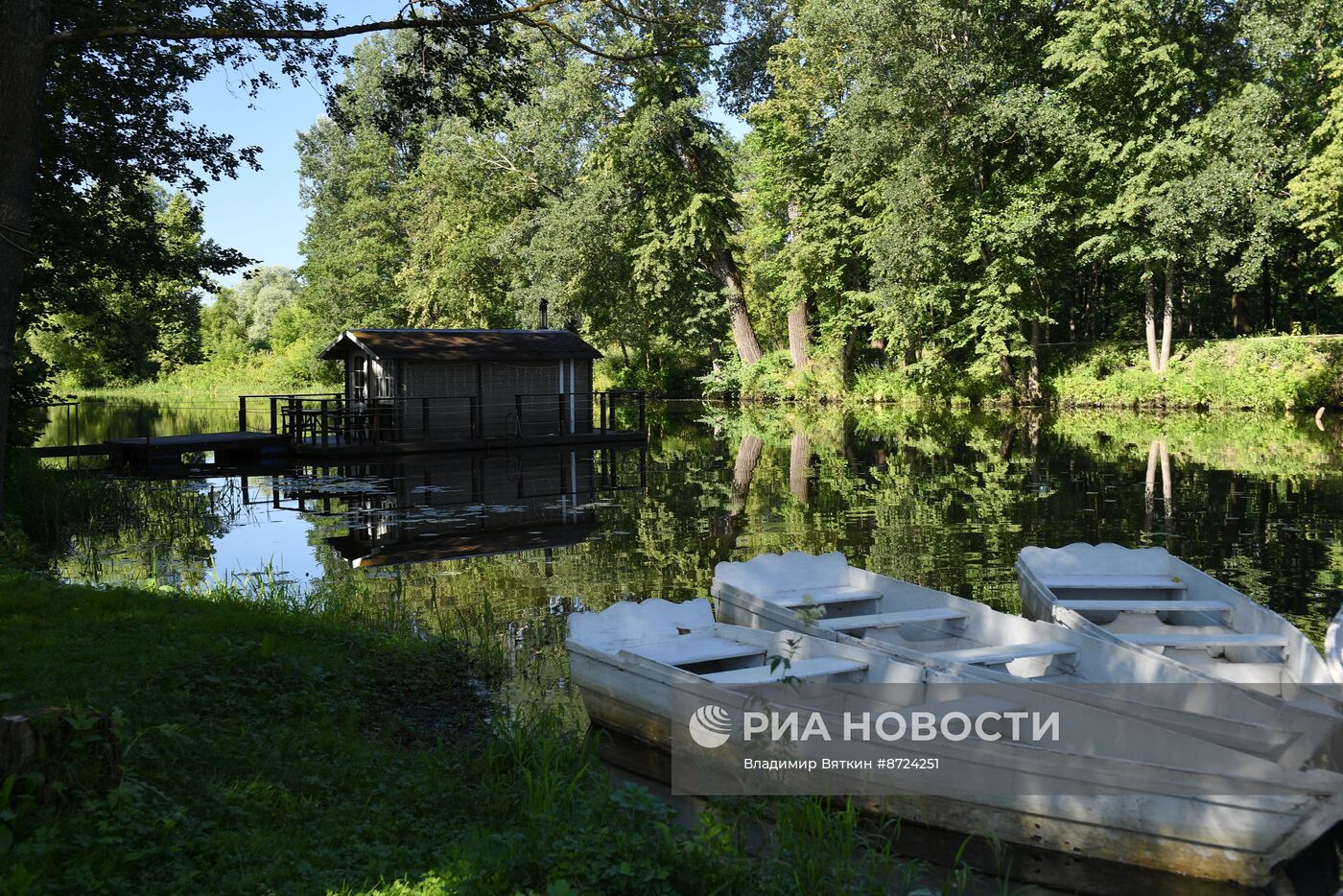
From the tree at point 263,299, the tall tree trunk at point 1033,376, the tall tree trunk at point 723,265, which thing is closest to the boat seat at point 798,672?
the tall tree trunk at point 1033,376

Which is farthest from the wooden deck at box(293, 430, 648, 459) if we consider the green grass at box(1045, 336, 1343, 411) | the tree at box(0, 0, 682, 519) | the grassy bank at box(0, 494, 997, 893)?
the grassy bank at box(0, 494, 997, 893)

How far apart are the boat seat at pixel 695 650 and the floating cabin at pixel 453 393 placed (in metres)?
20.6

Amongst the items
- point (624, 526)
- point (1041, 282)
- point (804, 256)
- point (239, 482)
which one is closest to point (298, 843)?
point (624, 526)

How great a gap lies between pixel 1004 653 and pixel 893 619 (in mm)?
1284

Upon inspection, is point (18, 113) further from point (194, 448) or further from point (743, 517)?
point (194, 448)

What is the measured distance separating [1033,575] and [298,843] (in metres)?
7.03

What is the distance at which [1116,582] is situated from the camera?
30.2 ft

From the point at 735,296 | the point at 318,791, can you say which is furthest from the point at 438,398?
the point at 318,791

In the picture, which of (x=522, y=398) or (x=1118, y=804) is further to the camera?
(x=522, y=398)

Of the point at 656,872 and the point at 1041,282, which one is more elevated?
the point at 1041,282

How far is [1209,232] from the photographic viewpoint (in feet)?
108

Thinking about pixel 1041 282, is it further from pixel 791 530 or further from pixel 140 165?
pixel 140 165

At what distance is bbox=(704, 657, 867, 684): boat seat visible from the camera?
6.41 meters

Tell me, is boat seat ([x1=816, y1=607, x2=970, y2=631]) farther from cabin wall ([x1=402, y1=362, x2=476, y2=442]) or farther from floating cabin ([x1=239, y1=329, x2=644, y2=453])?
cabin wall ([x1=402, y1=362, x2=476, y2=442])
